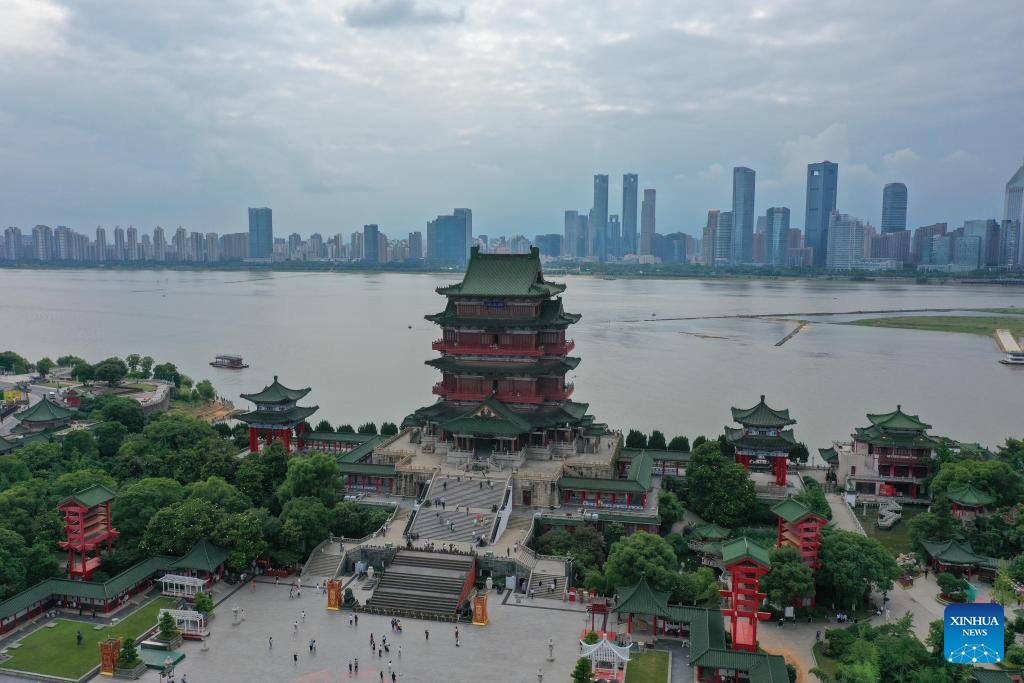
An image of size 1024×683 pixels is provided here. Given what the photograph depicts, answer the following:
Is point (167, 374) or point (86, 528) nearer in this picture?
point (86, 528)

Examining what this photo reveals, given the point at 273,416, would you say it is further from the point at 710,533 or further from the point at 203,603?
the point at 710,533

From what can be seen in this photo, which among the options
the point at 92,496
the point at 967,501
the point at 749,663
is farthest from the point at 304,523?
the point at 967,501

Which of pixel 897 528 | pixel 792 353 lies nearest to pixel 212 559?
pixel 897 528

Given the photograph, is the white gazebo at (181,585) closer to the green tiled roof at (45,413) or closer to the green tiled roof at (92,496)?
the green tiled roof at (92,496)

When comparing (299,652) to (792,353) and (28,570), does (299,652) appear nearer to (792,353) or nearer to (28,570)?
(28,570)

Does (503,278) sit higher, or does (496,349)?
(503,278)

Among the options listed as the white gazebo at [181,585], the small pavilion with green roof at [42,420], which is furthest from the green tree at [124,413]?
the white gazebo at [181,585]
